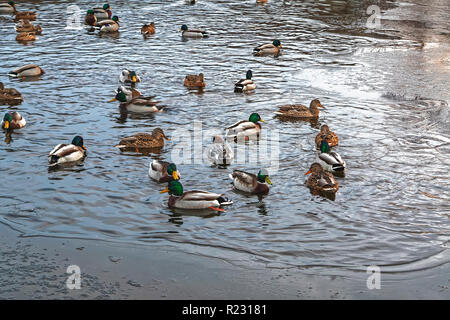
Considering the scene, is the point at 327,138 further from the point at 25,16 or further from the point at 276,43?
the point at 25,16

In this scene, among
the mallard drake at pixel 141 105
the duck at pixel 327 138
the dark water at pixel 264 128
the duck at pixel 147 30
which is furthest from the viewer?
the duck at pixel 147 30

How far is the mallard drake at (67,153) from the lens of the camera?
14.3 m

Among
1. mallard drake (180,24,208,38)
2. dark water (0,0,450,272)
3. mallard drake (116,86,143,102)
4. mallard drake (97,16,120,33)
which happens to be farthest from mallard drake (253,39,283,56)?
mallard drake (116,86,143,102)

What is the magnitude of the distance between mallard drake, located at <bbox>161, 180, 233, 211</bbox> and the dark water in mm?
224

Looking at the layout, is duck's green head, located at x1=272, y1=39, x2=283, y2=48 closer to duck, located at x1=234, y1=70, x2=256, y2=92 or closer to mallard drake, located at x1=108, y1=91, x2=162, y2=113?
duck, located at x1=234, y1=70, x2=256, y2=92

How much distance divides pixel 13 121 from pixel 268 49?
1160cm

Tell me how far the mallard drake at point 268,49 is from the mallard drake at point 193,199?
13.6 m

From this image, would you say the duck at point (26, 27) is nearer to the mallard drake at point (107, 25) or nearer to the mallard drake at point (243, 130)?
the mallard drake at point (107, 25)

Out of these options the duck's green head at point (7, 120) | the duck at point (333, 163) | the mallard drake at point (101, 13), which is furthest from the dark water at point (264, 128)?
the mallard drake at point (101, 13)

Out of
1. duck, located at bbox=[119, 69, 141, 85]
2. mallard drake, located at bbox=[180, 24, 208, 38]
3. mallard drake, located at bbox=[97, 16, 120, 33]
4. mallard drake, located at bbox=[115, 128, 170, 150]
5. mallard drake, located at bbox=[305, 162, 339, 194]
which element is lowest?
mallard drake, located at bbox=[305, 162, 339, 194]

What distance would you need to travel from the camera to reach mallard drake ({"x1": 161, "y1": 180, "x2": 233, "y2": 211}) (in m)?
12.3

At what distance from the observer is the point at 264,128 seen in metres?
17.4

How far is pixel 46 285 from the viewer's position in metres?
9.65

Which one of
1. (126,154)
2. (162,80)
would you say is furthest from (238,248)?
(162,80)
